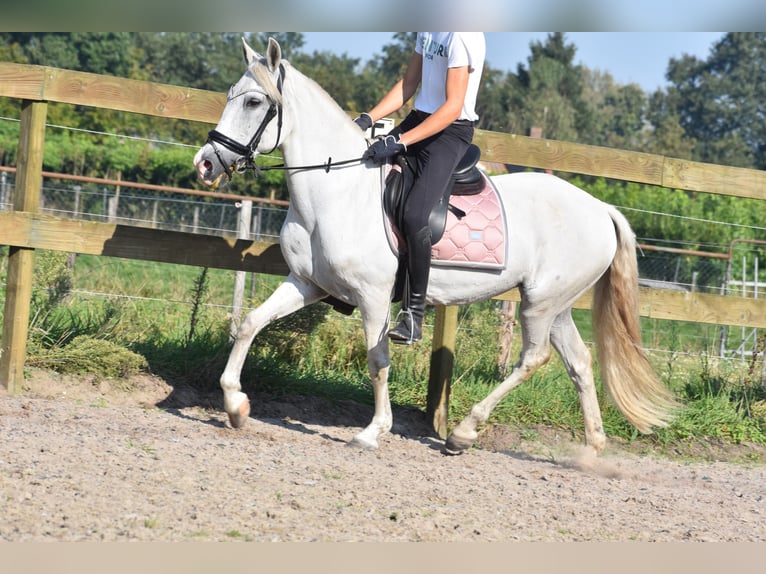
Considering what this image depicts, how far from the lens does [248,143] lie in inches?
186

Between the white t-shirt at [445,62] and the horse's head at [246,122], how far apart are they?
85cm

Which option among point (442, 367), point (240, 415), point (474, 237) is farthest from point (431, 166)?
point (240, 415)

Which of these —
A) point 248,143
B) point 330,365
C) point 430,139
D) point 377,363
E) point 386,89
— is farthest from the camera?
point 386,89

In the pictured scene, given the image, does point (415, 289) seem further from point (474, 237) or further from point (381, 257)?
point (474, 237)

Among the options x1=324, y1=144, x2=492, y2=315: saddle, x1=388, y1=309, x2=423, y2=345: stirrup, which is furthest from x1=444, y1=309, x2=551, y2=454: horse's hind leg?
x1=324, y1=144, x2=492, y2=315: saddle

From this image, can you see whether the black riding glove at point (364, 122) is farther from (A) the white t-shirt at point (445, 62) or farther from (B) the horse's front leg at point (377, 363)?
(B) the horse's front leg at point (377, 363)

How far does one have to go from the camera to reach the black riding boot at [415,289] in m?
4.79

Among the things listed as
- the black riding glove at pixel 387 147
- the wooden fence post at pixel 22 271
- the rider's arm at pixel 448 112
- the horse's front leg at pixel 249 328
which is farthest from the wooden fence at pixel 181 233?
the black riding glove at pixel 387 147

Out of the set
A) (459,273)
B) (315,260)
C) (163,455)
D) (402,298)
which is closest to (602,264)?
(459,273)

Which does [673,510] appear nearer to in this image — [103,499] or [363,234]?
[363,234]

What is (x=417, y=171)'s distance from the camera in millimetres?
4945

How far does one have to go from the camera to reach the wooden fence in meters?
5.42

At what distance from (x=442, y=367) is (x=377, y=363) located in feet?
2.93

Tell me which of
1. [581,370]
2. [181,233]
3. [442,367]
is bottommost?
[442,367]
